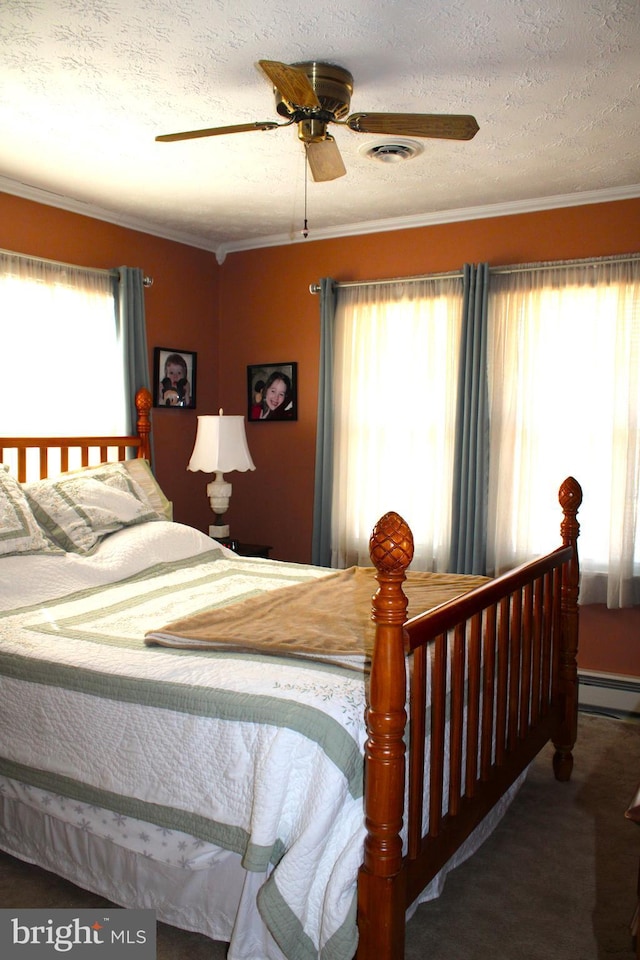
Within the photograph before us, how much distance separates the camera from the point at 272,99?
2.71m

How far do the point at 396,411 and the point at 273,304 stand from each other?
43.6 inches

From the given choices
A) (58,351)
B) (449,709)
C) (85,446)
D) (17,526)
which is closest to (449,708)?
(449,709)

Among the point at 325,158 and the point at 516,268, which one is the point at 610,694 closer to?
the point at 516,268

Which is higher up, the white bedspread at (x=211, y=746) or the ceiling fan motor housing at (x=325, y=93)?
the ceiling fan motor housing at (x=325, y=93)

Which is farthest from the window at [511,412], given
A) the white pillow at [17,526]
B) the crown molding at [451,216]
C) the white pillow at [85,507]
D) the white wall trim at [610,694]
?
the white pillow at [17,526]

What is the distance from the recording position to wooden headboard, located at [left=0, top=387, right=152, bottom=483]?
357 centimetres

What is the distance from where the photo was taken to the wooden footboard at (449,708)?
1.60m

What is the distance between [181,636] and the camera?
222 centimetres

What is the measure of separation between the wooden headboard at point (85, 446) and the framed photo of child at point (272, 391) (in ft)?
2.88

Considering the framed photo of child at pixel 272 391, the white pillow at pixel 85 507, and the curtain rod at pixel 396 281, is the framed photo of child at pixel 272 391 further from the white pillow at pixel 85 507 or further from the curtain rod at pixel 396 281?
the white pillow at pixel 85 507

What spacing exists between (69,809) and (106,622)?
60cm

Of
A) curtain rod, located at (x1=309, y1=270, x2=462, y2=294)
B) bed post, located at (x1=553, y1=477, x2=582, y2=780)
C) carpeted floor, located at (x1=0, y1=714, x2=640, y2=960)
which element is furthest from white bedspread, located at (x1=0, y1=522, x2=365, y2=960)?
curtain rod, located at (x1=309, y1=270, x2=462, y2=294)

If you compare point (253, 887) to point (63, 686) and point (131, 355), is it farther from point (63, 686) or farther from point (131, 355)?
point (131, 355)

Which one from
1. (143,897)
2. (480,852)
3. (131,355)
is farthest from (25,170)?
(480,852)
